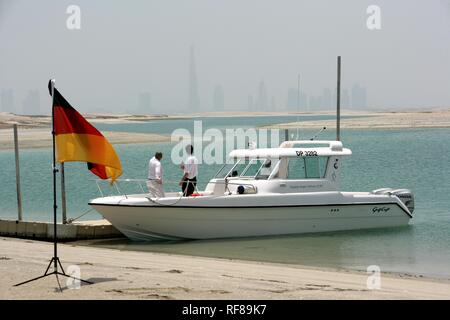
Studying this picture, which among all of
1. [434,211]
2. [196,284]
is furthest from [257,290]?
[434,211]

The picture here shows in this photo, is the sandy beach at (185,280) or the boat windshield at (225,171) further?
the boat windshield at (225,171)

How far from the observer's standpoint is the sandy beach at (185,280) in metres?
11.0

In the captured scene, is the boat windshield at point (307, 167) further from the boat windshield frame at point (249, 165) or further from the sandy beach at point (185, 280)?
the sandy beach at point (185, 280)

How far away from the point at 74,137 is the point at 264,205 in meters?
8.53

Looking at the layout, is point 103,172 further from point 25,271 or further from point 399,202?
point 399,202

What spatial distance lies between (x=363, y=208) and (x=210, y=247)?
15.7ft

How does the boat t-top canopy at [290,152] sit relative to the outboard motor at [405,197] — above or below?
above

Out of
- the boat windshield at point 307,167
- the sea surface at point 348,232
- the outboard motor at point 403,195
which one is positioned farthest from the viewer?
the outboard motor at point 403,195

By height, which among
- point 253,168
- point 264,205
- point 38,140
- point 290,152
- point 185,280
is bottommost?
point 38,140

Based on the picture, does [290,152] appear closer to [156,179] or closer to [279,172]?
[279,172]

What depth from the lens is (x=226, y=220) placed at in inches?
773

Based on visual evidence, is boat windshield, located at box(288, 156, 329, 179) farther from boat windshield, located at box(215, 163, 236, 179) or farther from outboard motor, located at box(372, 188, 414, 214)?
outboard motor, located at box(372, 188, 414, 214)

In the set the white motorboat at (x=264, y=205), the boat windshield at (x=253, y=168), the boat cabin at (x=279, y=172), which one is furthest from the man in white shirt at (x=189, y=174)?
the boat windshield at (x=253, y=168)

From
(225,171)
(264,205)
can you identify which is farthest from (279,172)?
(225,171)
